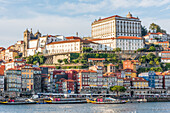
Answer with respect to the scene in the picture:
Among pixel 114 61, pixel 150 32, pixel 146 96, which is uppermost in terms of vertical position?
pixel 150 32

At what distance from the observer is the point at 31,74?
105 m

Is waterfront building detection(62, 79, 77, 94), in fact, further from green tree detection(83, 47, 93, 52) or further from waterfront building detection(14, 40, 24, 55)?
waterfront building detection(14, 40, 24, 55)

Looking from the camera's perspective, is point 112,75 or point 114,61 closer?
point 112,75

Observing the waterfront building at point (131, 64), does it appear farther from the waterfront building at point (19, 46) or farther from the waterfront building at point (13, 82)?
the waterfront building at point (19, 46)

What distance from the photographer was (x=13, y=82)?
101875 millimetres

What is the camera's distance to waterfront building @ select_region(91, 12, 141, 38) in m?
157

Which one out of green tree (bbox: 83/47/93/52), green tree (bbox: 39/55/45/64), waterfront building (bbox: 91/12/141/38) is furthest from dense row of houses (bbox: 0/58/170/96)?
waterfront building (bbox: 91/12/141/38)

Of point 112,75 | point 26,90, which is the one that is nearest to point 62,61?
point 112,75

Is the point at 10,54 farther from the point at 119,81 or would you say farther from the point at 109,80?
the point at 119,81

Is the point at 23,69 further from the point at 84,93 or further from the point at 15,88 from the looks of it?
the point at 84,93

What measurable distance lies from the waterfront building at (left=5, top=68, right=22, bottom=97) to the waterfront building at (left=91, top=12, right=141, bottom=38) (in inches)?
2333

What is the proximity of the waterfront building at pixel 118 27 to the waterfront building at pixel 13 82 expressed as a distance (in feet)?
194

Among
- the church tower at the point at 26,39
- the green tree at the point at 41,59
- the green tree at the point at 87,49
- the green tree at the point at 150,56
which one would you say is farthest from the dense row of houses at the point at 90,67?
the green tree at the point at 150,56

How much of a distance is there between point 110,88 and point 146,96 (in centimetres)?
995
